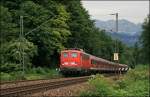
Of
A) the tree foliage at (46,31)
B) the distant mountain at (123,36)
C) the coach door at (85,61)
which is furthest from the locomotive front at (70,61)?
the tree foliage at (46,31)

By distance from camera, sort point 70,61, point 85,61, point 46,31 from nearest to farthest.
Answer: point 70,61 < point 85,61 < point 46,31

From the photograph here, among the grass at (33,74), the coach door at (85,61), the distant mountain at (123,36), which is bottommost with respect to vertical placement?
the grass at (33,74)

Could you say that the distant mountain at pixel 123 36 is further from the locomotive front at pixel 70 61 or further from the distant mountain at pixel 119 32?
Answer: the locomotive front at pixel 70 61

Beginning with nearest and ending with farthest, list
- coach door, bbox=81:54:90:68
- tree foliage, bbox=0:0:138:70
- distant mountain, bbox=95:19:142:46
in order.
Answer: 1. coach door, bbox=81:54:90:68
2. distant mountain, bbox=95:19:142:46
3. tree foliage, bbox=0:0:138:70

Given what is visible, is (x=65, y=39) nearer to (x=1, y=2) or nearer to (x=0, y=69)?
(x=1, y=2)

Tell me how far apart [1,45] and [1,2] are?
58.6 feet

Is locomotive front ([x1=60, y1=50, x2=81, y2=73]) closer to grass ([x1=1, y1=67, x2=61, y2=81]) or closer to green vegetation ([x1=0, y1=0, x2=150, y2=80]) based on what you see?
grass ([x1=1, y1=67, x2=61, y2=81])

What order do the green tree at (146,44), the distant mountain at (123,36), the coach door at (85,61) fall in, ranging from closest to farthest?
the coach door at (85,61), the distant mountain at (123,36), the green tree at (146,44)

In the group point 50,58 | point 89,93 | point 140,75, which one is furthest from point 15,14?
point 89,93

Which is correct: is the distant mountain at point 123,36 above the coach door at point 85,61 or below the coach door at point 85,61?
above

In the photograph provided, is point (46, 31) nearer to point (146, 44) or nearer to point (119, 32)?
point (119, 32)

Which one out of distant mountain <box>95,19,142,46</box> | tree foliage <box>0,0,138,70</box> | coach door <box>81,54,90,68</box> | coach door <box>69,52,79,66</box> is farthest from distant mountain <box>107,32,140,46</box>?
coach door <box>69,52,79,66</box>

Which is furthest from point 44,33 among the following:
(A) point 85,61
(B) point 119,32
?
(B) point 119,32

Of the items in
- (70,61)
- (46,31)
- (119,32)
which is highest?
(46,31)
